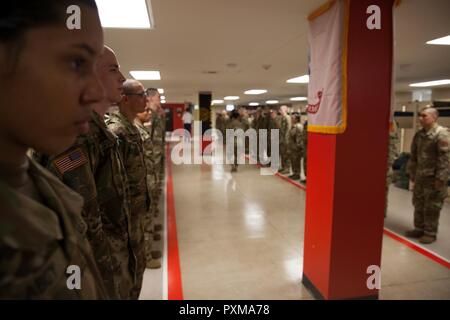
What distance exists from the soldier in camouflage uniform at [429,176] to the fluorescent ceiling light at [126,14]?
11.8 ft

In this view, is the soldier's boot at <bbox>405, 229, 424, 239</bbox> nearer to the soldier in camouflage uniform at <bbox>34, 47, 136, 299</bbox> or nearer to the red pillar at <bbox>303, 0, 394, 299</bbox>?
the red pillar at <bbox>303, 0, 394, 299</bbox>

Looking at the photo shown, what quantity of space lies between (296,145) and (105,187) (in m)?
6.44

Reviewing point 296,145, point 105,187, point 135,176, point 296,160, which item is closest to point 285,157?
point 296,160

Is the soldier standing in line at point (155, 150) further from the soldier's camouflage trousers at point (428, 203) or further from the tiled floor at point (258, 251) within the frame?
the soldier's camouflage trousers at point (428, 203)

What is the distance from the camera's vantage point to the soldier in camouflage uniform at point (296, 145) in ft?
24.1

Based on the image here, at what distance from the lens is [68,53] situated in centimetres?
56

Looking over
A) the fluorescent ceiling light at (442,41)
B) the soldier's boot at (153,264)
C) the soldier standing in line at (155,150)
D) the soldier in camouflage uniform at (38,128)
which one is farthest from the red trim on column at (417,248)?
the soldier in camouflage uniform at (38,128)

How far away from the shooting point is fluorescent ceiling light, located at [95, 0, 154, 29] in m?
2.40

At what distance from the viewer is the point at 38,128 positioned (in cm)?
55

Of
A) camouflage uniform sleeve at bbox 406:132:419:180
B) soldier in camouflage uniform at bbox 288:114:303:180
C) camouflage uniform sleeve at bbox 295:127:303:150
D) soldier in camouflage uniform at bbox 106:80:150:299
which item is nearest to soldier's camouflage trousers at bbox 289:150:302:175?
soldier in camouflage uniform at bbox 288:114:303:180

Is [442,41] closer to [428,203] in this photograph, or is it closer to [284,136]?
[428,203]
